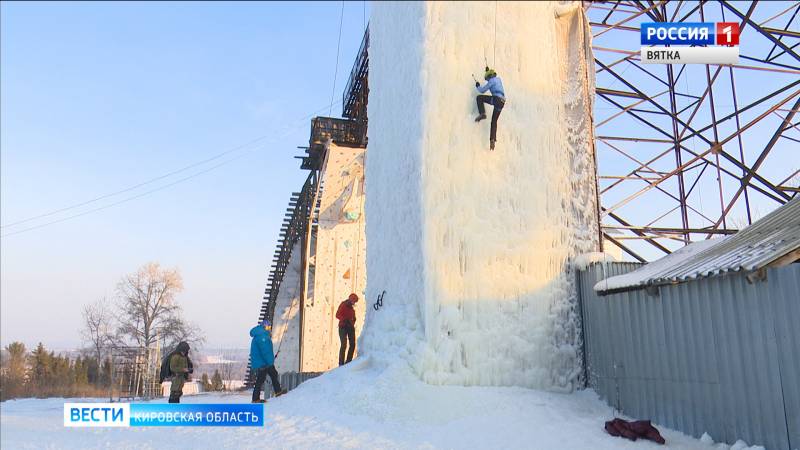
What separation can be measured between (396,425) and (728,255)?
450 cm

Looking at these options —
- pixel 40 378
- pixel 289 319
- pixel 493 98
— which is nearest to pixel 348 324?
pixel 493 98

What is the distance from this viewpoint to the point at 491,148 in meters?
8.34

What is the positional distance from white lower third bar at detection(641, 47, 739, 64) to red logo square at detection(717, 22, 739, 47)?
20 cm

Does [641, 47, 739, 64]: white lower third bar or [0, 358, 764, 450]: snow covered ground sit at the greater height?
[641, 47, 739, 64]: white lower third bar

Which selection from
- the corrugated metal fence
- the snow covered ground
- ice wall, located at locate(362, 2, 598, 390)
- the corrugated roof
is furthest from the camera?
ice wall, located at locate(362, 2, 598, 390)

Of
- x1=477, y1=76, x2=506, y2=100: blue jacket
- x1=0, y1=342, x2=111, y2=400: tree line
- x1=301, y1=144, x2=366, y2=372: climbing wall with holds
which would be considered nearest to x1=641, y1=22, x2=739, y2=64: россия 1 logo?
x1=477, y1=76, x2=506, y2=100: blue jacket

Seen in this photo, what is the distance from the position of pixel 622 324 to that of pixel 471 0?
564cm

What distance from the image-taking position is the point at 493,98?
8.15 m

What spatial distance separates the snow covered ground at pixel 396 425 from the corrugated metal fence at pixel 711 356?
37 cm

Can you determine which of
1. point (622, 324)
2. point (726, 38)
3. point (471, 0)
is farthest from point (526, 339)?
point (726, 38)

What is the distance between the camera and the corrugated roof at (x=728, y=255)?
550 centimetres

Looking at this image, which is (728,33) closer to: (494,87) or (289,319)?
(494,87)

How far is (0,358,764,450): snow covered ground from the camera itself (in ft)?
19.8

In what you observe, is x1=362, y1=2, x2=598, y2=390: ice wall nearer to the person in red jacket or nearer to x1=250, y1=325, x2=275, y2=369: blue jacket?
the person in red jacket
